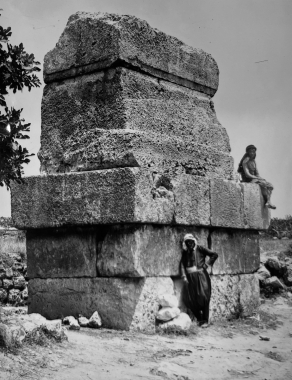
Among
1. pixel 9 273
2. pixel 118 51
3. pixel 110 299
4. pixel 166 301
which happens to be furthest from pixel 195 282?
pixel 9 273

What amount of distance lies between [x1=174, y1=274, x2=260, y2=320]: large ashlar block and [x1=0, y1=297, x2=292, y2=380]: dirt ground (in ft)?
1.19

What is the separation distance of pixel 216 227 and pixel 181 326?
165 centimetres

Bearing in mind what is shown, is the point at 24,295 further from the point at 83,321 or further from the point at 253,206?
the point at 253,206

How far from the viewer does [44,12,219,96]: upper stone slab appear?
705cm

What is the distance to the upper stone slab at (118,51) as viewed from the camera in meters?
7.05

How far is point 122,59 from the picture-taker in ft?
22.9

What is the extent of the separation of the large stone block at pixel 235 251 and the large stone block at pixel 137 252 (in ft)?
3.37

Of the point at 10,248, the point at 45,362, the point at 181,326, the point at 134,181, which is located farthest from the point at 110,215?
the point at 10,248

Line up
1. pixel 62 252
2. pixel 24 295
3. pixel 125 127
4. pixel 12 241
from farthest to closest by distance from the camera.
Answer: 1. pixel 12 241
2. pixel 24 295
3. pixel 62 252
4. pixel 125 127

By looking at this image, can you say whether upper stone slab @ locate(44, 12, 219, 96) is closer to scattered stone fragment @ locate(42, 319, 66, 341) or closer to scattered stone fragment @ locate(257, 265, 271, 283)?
scattered stone fragment @ locate(42, 319, 66, 341)

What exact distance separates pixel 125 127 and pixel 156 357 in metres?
2.59

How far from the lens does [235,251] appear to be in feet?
27.2

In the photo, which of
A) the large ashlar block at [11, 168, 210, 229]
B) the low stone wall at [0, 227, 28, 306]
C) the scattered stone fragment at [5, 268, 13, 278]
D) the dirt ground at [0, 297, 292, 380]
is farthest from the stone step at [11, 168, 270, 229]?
the scattered stone fragment at [5, 268, 13, 278]

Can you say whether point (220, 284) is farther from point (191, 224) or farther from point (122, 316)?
point (122, 316)
